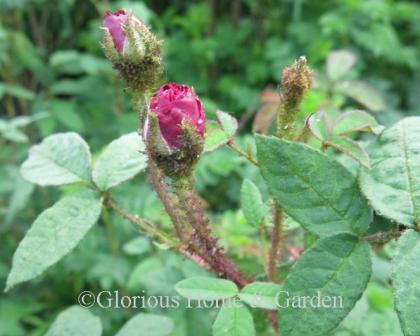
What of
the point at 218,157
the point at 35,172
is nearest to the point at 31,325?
the point at 218,157

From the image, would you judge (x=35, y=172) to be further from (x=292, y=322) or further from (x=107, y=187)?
(x=292, y=322)

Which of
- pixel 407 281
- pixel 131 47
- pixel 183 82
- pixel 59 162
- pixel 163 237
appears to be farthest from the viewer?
pixel 183 82

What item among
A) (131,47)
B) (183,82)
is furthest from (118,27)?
(183,82)

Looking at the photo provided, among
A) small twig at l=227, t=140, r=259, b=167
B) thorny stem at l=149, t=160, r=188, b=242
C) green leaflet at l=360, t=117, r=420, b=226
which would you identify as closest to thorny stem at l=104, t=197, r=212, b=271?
thorny stem at l=149, t=160, r=188, b=242

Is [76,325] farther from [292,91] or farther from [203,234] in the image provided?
[292,91]

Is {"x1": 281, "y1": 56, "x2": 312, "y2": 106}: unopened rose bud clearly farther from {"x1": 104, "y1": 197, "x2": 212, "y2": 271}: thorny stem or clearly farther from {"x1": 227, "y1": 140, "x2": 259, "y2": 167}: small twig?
{"x1": 104, "y1": 197, "x2": 212, "y2": 271}: thorny stem
